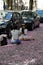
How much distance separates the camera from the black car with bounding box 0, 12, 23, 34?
16.9 meters

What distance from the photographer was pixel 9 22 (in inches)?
698

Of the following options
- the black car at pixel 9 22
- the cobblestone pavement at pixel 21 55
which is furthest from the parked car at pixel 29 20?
the cobblestone pavement at pixel 21 55

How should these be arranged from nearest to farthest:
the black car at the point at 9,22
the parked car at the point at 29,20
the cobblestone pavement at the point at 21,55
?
the cobblestone pavement at the point at 21,55 < the black car at the point at 9,22 < the parked car at the point at 29,20

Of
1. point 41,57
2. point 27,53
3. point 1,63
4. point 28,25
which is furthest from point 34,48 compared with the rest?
point 28,25

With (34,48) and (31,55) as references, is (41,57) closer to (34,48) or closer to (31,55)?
(31,55)

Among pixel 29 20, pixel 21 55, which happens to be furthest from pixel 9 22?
pixel 21 55

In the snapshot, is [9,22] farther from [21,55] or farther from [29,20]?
[21,55]

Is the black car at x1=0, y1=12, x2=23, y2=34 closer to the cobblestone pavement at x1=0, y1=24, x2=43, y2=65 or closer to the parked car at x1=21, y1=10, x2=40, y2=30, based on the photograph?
the parked car at x1=21, y1=10, x2=40, y2=30

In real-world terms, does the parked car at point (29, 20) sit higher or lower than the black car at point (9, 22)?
lower

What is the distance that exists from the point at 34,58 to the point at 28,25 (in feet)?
38.7

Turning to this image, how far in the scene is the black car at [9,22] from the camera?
1692 cm

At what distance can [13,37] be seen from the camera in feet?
48.5

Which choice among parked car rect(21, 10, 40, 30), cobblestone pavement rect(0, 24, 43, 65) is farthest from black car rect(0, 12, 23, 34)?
cobblestone pavement rect(0, 24, 43, 65)

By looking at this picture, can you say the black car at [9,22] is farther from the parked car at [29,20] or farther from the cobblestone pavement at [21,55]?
the cobblestone pavement at [21,55]
